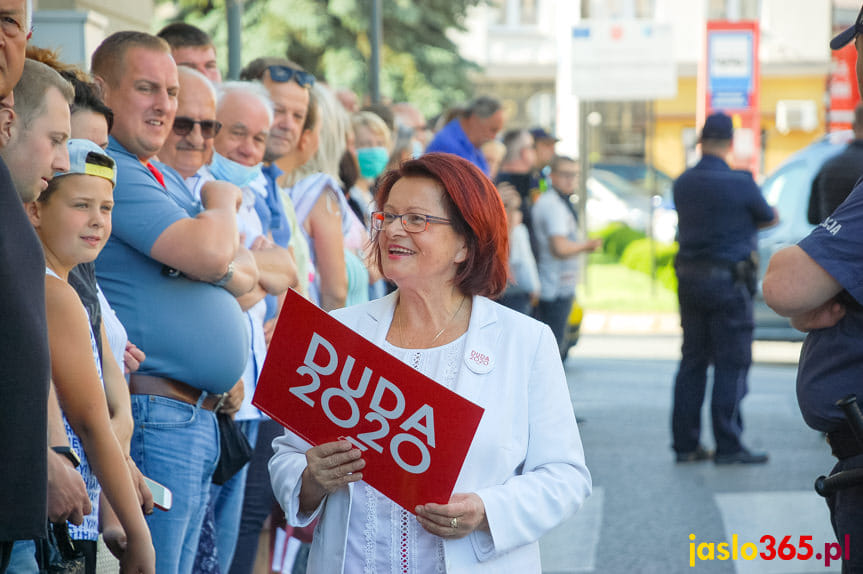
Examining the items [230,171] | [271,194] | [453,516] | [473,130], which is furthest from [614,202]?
[453,516]

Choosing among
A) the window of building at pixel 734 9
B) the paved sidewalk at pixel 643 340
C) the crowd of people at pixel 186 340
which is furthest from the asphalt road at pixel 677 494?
the window of building at pixel 734 9

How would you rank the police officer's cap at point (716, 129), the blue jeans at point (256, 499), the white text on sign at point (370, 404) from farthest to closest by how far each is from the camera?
the police officer's cap at point (716, 129) < the blue jeans at point (256, 499) < the white text on sign at point (370, 404)

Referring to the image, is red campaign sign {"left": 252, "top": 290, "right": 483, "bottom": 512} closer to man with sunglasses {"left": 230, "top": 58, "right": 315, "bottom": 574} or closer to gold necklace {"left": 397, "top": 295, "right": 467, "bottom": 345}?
gold necklace {"left": 397, "top": 295, "right": 467, "bottom": 345}

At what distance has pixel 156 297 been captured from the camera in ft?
12.8

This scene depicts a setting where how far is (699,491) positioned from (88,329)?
5572 millimetres

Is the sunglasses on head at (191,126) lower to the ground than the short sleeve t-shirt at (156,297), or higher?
higher

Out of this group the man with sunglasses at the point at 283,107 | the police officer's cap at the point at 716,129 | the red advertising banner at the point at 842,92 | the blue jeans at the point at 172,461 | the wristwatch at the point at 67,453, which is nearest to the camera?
the wristwatch at the point at 67,453

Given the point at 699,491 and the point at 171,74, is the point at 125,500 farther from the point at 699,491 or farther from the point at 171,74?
the point at 699,491

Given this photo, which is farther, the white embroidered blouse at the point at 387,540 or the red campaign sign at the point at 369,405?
the white embroidered blouse at the point at 387,540

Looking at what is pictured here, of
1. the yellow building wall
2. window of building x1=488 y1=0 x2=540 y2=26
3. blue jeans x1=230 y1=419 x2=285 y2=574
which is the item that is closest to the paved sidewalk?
blue jeans x1=230 y1=419 x2=285 y2=574

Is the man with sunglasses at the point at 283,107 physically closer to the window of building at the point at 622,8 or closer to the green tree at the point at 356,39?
the green tree at the point at 356,39

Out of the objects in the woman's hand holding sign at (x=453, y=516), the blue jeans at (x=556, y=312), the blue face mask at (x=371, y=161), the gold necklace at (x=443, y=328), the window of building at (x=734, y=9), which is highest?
the window of building at (x=734, y=9)

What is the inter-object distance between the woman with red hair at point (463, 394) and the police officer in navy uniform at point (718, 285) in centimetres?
550

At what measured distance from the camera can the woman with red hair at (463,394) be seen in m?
2.95
